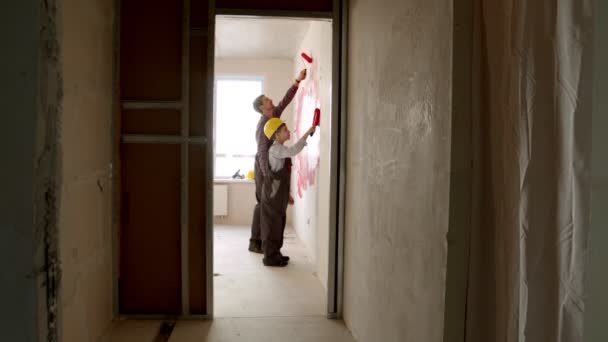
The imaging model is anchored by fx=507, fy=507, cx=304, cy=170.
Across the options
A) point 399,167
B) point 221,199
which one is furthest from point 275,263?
point 399,167

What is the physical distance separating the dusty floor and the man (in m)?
0.40

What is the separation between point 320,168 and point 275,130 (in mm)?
668

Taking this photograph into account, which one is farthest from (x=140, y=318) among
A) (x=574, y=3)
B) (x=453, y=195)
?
(x=574, y=3)

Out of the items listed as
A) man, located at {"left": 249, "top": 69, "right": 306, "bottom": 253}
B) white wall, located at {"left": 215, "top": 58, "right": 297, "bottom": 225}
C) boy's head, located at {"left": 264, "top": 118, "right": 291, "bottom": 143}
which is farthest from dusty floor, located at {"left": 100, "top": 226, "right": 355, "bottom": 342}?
white wall, located at {"left": 215, "top": 58, "right": 297, "bottom": 225}

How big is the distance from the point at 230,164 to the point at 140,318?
4611mm

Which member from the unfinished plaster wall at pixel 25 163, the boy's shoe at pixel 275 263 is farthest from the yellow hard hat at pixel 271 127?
the unfinished plaster wall at pixel 25 163

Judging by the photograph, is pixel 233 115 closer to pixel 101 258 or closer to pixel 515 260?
pixel 101 258

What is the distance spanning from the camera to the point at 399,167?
209 cm

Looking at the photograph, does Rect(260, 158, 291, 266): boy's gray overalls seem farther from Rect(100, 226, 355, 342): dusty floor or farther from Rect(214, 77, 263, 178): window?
Rect(214, 77, 263, 178): window

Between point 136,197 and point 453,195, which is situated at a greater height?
point 453,195

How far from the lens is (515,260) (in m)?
1.23

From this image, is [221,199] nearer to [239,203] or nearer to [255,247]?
[239,203]

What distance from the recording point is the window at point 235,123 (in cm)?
769

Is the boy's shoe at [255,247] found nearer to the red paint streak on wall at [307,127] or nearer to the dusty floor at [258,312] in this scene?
the dusty floor at [258,312]
